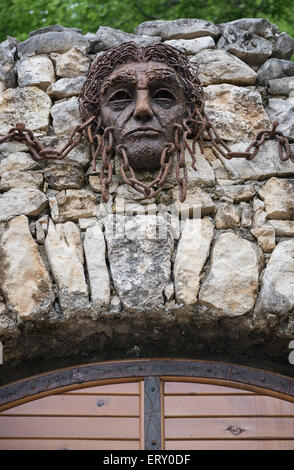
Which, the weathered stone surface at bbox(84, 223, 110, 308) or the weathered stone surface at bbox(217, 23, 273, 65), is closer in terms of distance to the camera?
the weathered stone surface at bbox(84, 223, 110, 308)

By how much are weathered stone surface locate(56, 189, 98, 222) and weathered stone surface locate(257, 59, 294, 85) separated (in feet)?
3.57

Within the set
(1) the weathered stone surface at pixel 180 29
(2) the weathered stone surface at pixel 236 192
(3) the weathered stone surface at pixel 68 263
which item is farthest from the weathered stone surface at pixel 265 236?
(1) the weathered stone surface at pixel 180 29

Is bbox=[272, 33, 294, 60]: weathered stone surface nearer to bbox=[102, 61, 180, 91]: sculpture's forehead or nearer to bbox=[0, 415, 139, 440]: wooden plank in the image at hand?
bbox=[102, 61, 180, 91]: sculpture's forehead

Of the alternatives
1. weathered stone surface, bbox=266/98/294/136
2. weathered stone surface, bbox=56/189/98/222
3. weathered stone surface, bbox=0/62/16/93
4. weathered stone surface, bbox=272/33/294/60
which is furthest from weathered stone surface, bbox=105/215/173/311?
weathered stone surface, bbox=272/33/294/60

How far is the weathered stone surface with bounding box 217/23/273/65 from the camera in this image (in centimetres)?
317

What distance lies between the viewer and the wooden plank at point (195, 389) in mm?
2479

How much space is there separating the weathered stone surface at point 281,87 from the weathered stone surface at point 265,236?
808 mm

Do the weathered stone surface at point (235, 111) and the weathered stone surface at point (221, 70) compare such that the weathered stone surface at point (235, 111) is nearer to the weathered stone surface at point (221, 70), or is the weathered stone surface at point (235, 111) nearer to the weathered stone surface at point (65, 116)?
the weathered stone surface at point (221, 70)

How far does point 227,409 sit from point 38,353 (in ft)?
2.54

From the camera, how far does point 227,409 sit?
244cm

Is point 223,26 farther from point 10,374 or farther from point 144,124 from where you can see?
point 10,374

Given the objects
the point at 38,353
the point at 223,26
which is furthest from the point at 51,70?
the point at 38,353

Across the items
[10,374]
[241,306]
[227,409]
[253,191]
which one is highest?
[253,191]

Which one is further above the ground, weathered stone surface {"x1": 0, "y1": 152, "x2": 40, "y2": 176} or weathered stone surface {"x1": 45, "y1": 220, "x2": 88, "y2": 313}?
weathered stone surface {"x1": 0, "y1": 152, "x2": 40, "y2": 176}
